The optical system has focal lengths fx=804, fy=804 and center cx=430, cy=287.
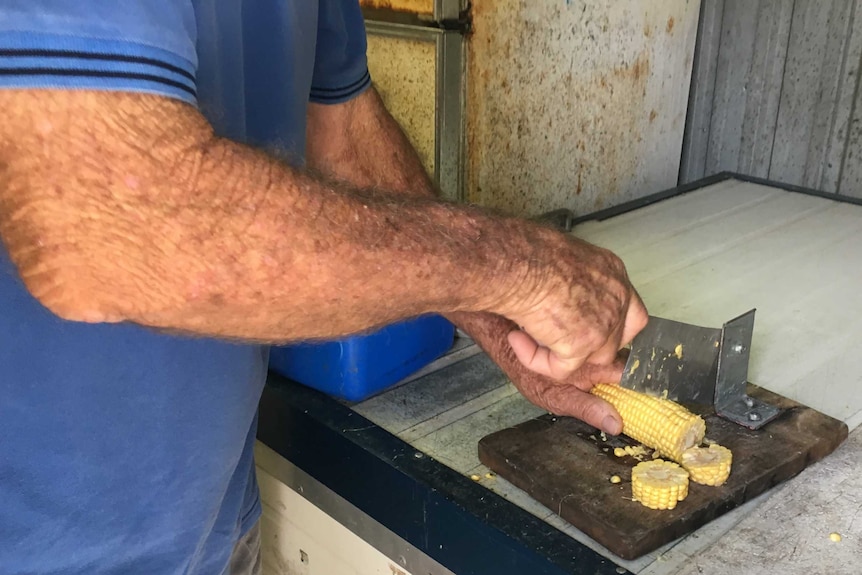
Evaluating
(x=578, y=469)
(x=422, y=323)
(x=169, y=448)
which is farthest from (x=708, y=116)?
(x=169, y=448)

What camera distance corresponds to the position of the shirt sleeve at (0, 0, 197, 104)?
507mm

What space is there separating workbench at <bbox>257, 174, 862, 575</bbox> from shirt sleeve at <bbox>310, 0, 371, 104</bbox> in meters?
0.45

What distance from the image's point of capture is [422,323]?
125 cm

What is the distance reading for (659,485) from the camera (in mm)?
924

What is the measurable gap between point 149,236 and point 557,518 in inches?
23.4

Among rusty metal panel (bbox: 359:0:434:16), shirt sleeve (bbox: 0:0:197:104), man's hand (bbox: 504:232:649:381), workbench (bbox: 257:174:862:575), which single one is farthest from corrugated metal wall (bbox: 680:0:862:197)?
shirt sleeve (bbox: 0:0:197:104)

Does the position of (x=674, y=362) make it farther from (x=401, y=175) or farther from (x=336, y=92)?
(x=336, y=92)

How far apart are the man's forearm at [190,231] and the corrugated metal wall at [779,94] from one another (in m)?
1.80

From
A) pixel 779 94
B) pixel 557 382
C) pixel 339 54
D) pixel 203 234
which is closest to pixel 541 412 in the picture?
pixel 557 382

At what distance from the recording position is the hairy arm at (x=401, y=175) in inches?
42.6

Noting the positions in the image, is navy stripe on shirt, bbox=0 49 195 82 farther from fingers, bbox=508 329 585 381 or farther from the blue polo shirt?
fingers, bbox=508 329 585 381

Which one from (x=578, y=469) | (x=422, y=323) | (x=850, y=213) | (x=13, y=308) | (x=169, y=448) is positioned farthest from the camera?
(x=850, y=213)

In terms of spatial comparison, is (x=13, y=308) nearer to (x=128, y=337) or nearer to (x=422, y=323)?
(x=128, y=337)

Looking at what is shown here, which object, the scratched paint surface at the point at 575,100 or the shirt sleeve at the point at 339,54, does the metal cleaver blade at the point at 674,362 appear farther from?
the scratched paint surface at the point at 575,100
